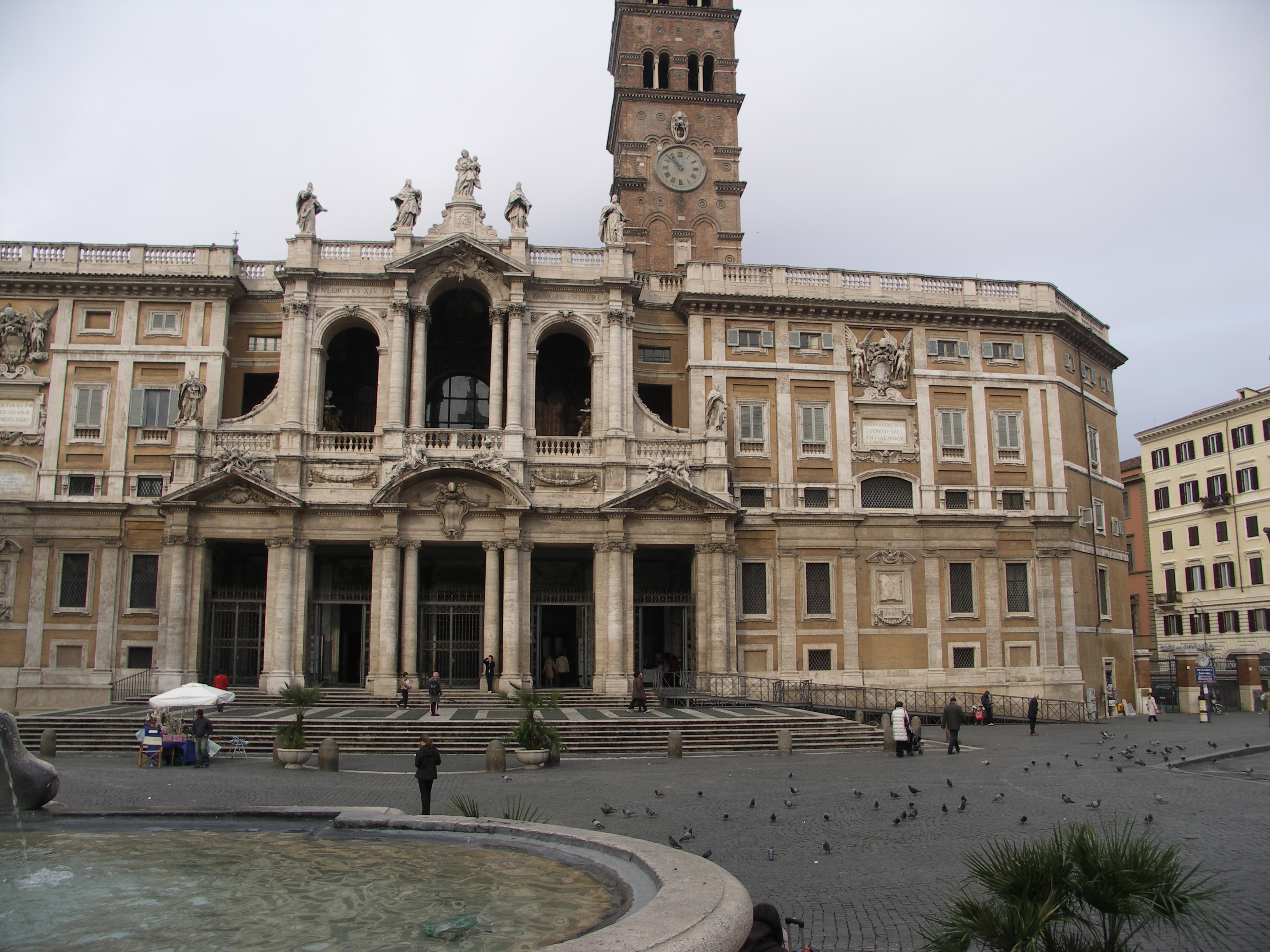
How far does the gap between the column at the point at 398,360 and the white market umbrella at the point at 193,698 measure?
14.4 metres

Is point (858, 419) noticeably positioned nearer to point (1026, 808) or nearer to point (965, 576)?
point (965, 576)

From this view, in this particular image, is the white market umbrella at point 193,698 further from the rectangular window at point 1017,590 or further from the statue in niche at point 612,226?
the rectangular window at point 1017,590

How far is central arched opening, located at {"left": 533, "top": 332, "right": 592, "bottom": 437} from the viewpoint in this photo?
138 feet

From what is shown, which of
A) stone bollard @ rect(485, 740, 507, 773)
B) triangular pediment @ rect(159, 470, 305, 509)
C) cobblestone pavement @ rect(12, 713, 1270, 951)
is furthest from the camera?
triangular pediment @ rect(159, 470, 305, 509)

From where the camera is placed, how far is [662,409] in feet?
137

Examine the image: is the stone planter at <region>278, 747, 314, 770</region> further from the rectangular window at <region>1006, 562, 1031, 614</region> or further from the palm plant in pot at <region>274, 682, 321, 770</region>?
the rectangular window at <region>1006, 562, 1031, 614</region>

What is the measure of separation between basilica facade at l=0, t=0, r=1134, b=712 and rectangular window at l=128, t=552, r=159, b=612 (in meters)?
0.09

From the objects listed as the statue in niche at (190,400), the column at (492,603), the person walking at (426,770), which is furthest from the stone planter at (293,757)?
the statue in niche at (190,400)

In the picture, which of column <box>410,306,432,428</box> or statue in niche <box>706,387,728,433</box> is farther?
statue in niche <box>706,387,728,433</box>

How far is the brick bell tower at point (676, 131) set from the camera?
2074 inches

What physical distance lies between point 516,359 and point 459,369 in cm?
501

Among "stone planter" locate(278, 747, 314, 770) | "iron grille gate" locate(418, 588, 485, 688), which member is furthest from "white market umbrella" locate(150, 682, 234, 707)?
"iron grille gate" locate(418, 588, 485, 688)

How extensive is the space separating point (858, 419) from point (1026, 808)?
82.9ft

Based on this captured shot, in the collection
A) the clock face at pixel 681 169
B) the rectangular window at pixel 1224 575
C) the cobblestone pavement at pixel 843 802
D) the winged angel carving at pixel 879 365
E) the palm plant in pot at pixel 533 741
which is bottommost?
the cobblestone pavement at pixel 843 802
